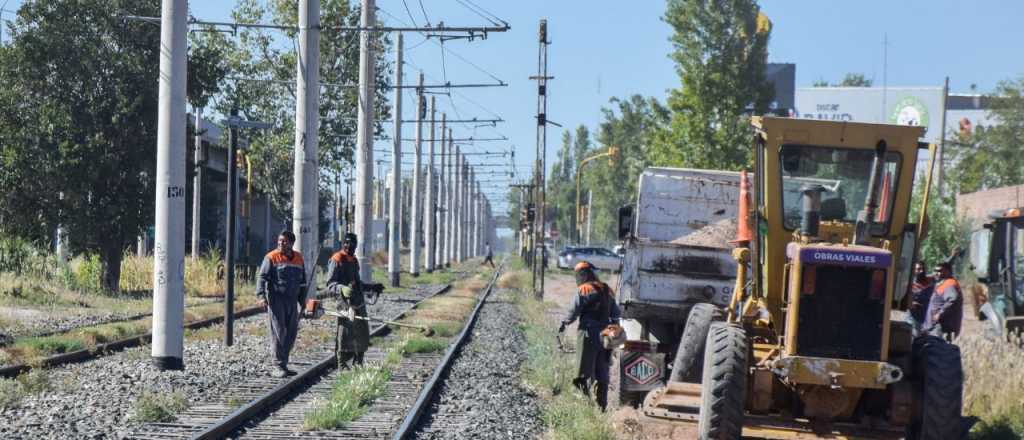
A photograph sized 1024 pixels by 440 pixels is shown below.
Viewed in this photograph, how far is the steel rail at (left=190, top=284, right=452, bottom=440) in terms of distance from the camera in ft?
38.5

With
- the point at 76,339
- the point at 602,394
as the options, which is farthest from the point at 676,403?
the point at 76,339

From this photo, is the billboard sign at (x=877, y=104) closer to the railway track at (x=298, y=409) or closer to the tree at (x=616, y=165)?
the tree at (x=616, y=165)

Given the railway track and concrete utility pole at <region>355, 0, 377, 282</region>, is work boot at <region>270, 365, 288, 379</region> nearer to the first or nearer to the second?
the railway track

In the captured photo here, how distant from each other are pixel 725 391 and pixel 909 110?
282 feet

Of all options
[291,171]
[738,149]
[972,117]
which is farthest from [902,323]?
[972,117]

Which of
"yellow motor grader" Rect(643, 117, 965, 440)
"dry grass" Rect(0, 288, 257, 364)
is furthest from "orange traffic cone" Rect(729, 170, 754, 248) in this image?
"dry grass" Rect(0, 288, 257, 364)

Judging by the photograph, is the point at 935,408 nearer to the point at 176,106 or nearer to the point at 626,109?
the point at 176,106

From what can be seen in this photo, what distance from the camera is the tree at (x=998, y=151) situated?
5597 cm

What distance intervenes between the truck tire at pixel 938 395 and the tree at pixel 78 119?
960 inches

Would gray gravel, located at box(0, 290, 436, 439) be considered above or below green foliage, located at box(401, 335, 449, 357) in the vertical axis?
above

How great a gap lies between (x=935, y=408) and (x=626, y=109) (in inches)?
3445

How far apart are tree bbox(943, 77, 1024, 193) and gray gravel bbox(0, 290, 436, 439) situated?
40.2 m

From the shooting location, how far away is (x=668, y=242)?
18.4 m

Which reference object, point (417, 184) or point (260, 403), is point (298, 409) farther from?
point (417, 184)
